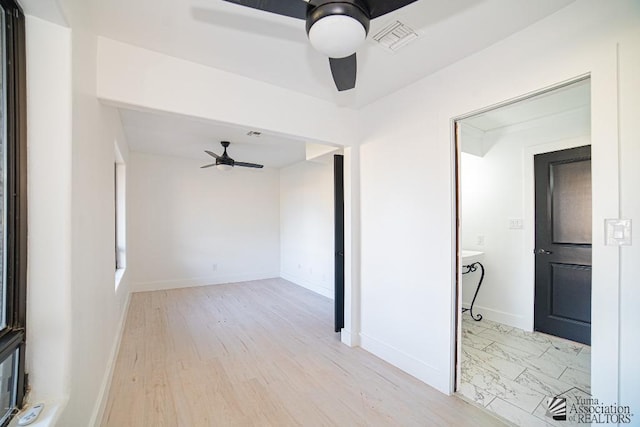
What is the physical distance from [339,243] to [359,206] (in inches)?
19.5

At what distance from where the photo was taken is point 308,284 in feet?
16.8

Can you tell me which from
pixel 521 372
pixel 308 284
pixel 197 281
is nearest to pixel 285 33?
pixel 521 372

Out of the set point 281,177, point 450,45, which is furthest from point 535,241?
point 281,177

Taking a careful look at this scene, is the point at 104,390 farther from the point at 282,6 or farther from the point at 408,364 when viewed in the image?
the point at 282,6

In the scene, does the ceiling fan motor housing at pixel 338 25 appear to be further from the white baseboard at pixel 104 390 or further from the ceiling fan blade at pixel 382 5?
the white baseboard at pixel 104 390

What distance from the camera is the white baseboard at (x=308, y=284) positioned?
4620 mm

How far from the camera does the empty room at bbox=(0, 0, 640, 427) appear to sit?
1147 mm

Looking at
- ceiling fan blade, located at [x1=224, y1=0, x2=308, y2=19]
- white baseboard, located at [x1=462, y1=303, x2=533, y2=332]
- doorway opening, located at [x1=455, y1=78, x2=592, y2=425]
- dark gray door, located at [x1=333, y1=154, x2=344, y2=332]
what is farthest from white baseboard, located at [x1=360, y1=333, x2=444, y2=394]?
ceiling fan blade, located at [x1=224, y1=0, x2=308, y2=19]

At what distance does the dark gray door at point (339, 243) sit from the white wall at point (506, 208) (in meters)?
1.39

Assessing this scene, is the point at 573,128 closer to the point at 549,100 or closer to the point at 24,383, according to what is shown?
the point at 549,100

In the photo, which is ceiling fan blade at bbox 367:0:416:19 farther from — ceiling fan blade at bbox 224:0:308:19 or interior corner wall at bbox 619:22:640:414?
interior corner wall at bbox 619:22:640:414

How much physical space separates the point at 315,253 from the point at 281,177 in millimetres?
2050

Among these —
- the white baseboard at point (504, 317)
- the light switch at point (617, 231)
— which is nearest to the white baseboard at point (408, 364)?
the light switch at point (617, 231)

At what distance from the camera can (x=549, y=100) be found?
2.59 metres
